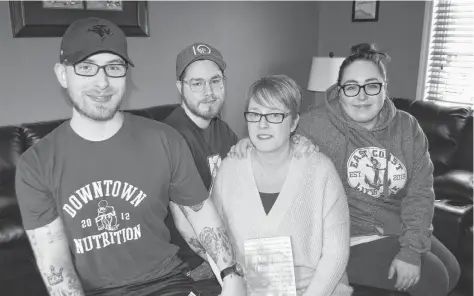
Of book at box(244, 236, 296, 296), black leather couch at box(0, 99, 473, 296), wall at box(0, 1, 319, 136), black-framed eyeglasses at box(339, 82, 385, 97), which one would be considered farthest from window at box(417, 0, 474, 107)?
book at box(244, 236, 296, 296)

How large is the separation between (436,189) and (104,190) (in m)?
2.25

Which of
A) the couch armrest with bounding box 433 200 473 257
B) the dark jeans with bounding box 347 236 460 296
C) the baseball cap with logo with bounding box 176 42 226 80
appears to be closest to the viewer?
the dark jeans with bounding box 347 236 460 296

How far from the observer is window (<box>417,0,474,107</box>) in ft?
11.0

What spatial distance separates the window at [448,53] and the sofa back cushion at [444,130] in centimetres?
65

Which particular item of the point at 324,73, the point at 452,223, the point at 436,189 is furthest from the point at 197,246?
the point at 324,73

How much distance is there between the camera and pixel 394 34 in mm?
3771

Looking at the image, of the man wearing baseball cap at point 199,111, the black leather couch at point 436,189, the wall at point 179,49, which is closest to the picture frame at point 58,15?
the wall at point 179,49

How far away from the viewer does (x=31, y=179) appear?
1275 millimetres

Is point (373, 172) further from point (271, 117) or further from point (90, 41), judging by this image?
point (90, 41)

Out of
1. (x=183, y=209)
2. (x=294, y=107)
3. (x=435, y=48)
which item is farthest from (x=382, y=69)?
(x=435, y=48)

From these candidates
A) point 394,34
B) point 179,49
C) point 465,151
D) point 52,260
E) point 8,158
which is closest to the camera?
point 52,260

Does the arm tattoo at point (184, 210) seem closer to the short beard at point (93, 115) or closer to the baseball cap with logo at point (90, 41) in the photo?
the short beard at point (93, 115)

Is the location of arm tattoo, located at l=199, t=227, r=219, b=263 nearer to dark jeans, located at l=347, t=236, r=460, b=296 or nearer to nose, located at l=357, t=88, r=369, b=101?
dark jeans, located at l=347, t=236, r=460, b=296

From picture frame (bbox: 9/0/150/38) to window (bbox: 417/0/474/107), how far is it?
2.39m
